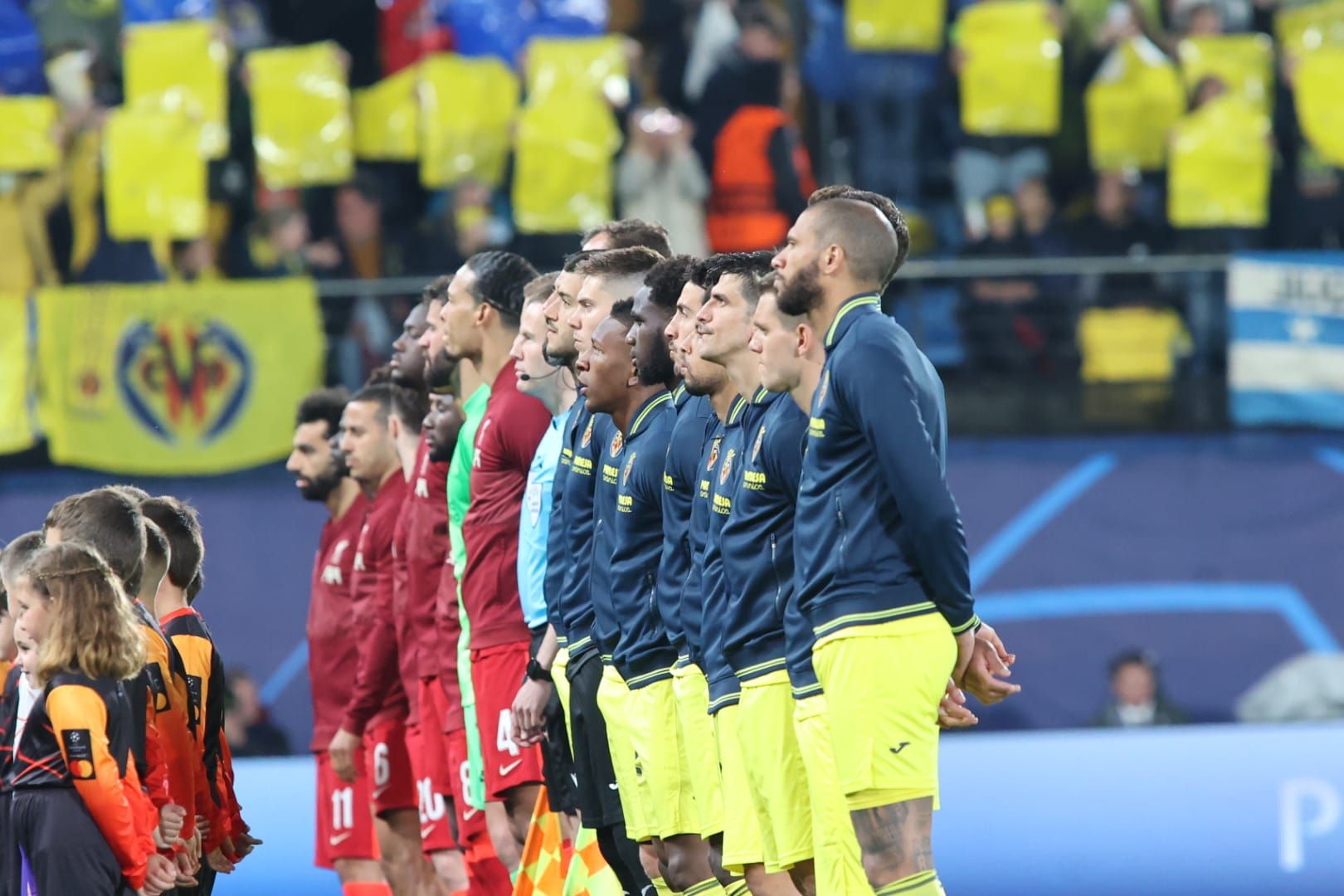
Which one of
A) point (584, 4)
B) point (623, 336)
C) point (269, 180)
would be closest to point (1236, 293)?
point (584, 4)

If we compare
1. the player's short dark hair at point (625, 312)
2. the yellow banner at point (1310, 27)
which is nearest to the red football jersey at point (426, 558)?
the player's short dark hair at point (625, 312)

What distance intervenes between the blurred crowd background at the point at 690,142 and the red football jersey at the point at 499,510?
483cm

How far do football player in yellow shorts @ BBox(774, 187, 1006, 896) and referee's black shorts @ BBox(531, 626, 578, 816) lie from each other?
5.76ft

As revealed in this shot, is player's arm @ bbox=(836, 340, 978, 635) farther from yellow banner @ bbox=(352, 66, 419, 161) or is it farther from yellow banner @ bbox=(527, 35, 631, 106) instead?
yellow banner @ bbox=(352, 66, 419, 161)

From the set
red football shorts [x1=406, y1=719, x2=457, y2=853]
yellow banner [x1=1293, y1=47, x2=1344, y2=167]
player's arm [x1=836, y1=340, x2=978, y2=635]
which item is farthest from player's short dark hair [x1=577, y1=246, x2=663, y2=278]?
yellow banner [x1=1293, y1=47, x2=1344, y2=167]

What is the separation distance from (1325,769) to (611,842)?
4068 mm

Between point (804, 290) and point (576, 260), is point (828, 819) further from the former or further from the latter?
point (576, 260)

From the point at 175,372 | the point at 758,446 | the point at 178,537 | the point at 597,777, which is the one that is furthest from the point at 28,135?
the point at 758,446

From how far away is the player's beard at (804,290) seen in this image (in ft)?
16.2

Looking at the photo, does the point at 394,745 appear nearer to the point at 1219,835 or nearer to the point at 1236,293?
the point at 1219,835

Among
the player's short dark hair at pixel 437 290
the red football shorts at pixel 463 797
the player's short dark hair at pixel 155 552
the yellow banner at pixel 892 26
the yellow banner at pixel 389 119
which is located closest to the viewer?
the player's short dark hair at pixel 155 552

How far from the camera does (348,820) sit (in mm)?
8594

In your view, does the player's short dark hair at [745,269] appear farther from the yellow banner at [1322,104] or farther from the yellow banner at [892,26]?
the yellow banner at [1322,104]

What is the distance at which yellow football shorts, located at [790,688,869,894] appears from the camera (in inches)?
187
